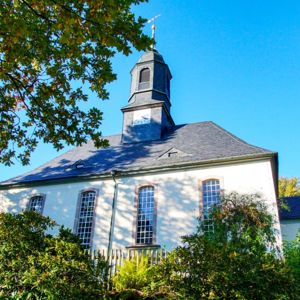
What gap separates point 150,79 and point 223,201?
1161cm

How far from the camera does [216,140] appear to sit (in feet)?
54.6

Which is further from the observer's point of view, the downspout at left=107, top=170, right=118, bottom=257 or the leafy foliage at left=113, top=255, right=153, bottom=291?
the downspout at left=107, top=170, right=118, bottom=257

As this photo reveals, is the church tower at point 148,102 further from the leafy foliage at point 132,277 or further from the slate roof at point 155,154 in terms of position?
the leafy foliage at point 132,277

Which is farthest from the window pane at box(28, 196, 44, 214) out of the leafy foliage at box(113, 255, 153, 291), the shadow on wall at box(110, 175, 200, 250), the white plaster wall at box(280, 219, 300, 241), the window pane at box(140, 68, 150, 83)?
the white plaster wall at box(280, 219, 300, 241)

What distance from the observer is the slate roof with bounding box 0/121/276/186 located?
15.0 metres

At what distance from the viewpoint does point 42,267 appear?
7418 mm

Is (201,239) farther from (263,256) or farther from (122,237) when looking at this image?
(122,237)

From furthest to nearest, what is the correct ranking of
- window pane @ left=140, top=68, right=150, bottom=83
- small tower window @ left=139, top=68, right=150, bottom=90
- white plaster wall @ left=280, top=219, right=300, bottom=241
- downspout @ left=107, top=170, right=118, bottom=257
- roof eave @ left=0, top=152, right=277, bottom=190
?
window pane @ left=140, top=68, right=150, bottom=83 → small tower window @ left=139, top=68, right=150, bottom=90 → white plaster wall @ left=280, top=219, right=300, bottom=241 → downspout @ left=107, top=170, right=118, bottom=257 → roof eave @ left=0, top=152, right=277, bottom=190

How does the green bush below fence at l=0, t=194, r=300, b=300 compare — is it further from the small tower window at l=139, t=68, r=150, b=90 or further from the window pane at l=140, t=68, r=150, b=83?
the window pane at l=140, t=68, r=150, b=83

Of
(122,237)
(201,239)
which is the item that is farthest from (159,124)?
(201,239)

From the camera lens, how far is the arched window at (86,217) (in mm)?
15367

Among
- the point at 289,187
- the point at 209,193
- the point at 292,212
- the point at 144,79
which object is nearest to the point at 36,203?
the point at 209,193

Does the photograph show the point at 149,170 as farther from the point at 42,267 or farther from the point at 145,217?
the point at 42,267

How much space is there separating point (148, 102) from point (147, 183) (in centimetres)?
647
